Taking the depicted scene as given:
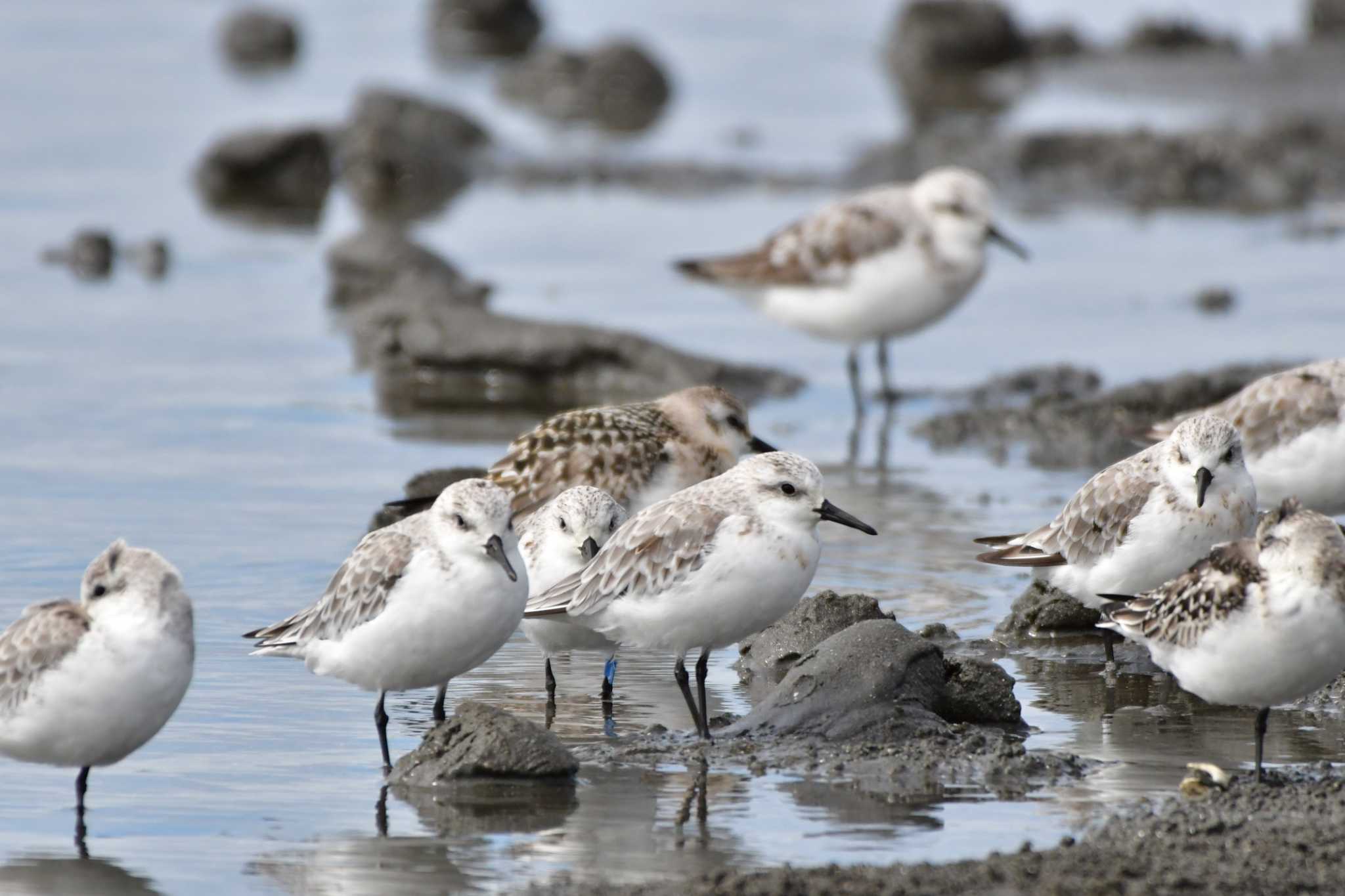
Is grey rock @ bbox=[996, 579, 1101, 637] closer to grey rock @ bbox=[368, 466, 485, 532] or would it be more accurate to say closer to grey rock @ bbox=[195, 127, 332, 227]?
grey rock @ bbox=[368, 466, 485, 532]

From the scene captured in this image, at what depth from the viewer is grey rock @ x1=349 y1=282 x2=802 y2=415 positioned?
16656 mm

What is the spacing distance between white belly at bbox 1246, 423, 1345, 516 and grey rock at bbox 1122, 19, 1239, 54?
23616 millimetres

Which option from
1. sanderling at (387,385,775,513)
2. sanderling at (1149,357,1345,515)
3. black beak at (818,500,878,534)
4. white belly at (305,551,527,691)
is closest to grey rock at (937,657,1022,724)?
black beak at (818,500,878,534)

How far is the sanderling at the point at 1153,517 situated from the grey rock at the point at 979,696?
112cm

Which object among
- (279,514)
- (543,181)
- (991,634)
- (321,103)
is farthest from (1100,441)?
(321,103)

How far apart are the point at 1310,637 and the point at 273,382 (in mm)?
10463

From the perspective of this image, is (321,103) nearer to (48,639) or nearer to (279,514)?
(279,514)

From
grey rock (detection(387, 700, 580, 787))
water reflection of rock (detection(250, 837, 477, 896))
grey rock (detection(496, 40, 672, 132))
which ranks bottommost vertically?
water reflection of rock (detection(250, 837, 477, 896))

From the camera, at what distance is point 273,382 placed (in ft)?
55.7

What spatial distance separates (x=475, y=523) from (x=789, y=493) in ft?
4.54

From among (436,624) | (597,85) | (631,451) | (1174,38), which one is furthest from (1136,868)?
(1174,38)

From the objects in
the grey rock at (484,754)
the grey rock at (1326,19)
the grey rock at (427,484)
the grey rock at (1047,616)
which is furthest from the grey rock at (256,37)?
the grey rock at (484,754)

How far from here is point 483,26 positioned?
133ft

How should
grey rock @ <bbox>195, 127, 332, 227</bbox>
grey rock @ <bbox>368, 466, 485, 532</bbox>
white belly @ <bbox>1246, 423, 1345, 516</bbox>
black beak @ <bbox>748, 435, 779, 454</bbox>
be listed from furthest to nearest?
grey rock @ <bbox>195, 127, 332, 227</bbox>, grey rock @ <bbox>368, 466, 485, 532</bbox>, black beak @ <bbox>748, 435, 779, 454</bbox>, white belly @ <bbox>1246, 423, 1345, 516</bbox>
